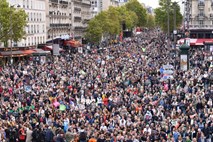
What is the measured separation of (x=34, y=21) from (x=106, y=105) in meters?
59.4

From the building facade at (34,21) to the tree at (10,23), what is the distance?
1072 centimetres

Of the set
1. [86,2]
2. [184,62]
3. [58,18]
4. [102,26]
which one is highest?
[86,2]

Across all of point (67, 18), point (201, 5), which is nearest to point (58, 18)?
point (67, 18)

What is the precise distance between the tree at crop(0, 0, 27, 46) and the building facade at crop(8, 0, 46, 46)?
35.2 ft

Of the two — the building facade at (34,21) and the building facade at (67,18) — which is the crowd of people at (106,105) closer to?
the building facade at (34,21)

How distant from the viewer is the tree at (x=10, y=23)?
6981 centimetres

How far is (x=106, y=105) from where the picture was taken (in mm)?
35031

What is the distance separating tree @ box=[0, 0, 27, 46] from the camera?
69812 mm

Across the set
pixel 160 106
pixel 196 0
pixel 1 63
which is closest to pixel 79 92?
pixel 160 106

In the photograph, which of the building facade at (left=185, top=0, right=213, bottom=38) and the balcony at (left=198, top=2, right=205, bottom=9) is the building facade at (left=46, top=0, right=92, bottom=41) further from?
the balcony at (left=198, top=2, right=205, bottom=9)

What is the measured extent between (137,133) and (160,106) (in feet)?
19.4

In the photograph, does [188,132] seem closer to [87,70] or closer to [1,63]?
[87,70]

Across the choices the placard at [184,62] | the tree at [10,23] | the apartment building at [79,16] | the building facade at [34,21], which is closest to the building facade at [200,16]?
the apartment building at [79,16]

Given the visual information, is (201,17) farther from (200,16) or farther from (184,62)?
(184,62)
